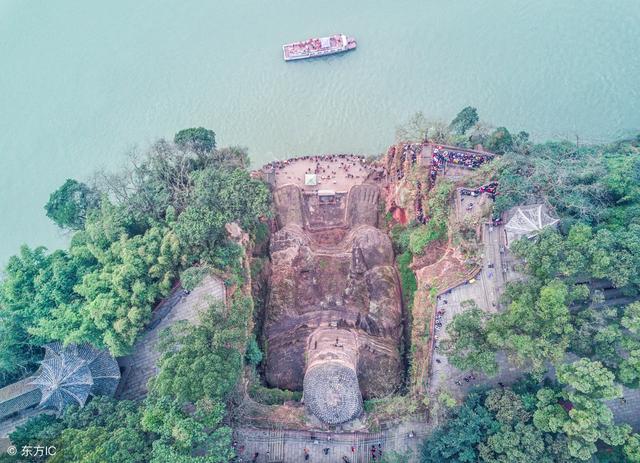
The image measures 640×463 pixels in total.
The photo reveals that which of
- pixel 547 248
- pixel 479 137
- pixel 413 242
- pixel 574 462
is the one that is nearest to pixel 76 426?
pixel 413 242

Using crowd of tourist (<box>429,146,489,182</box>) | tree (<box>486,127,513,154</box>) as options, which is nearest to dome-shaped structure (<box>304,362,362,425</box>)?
crowd of tourist (<box>429,146,489,182</box>)

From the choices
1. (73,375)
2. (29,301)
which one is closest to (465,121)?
(73,375)

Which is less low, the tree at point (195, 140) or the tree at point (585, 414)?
the tree at point (195, 140)

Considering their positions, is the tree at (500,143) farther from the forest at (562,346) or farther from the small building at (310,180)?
the small building at (310,180)

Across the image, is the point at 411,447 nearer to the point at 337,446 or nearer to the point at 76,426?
the point at 337,446

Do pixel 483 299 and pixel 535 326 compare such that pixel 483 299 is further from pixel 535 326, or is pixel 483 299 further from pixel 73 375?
pixel 73 375

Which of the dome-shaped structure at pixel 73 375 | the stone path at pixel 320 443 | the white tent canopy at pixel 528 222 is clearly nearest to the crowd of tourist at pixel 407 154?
the white tent canopy at pixel 528 222
